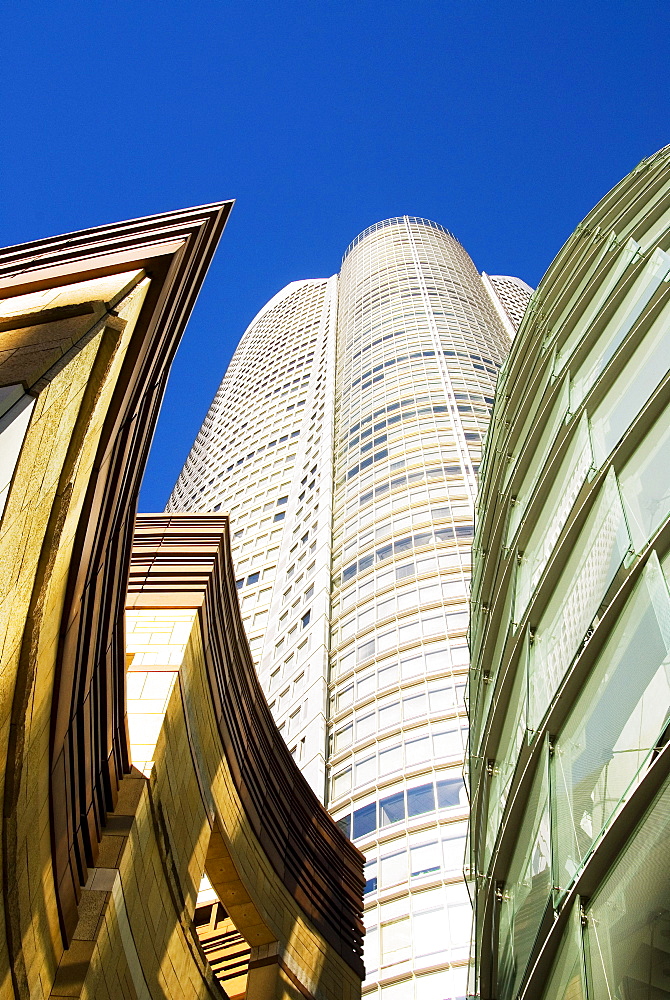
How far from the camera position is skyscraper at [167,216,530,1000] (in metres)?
26.5

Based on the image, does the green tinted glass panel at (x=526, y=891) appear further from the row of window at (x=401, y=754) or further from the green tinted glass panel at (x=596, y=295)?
the row of window at (x=401, y=754)

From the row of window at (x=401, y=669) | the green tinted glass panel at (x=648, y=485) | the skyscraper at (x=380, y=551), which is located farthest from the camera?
the row of window at (x=401, y=669)

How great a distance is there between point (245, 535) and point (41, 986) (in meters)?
56.3

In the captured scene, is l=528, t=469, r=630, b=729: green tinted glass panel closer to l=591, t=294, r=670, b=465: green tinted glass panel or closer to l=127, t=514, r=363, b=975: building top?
l=591, t=294, r=670, b=465: green tinted glass panel

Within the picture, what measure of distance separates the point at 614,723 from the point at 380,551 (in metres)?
37.7

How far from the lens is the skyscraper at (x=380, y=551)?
87.1ft

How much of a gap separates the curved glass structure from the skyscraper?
558 inches

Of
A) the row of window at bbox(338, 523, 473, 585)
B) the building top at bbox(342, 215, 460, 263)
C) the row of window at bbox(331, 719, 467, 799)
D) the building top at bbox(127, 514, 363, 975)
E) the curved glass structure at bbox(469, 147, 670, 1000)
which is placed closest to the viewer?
the curved glass structure at bbox(469, 147, 670, 1000)

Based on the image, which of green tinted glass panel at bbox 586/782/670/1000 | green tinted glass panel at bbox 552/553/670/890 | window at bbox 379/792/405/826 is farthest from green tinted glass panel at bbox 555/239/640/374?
window at bbox 379/792/405/826

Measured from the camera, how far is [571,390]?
37.5 feet

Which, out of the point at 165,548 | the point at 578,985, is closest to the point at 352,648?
the point at 165,548

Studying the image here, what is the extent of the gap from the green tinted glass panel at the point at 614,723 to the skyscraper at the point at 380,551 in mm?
17392

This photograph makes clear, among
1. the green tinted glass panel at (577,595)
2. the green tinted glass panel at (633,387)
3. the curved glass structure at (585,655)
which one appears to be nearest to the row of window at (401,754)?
the curved glass structure at (585,655)

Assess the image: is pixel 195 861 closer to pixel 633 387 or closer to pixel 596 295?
pixel 633 387
